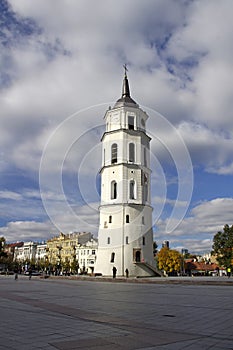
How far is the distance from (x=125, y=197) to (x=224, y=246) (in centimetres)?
2635

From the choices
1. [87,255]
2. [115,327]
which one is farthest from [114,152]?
[87,255]

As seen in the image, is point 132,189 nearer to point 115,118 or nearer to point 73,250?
point 115,118

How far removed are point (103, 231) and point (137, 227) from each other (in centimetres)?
523

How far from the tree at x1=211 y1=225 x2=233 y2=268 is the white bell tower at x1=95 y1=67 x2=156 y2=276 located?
18.1 m

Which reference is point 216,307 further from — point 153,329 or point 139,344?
point 139,344

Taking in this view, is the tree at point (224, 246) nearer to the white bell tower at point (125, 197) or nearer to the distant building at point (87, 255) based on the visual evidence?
the white bell tower at point (125, 197)

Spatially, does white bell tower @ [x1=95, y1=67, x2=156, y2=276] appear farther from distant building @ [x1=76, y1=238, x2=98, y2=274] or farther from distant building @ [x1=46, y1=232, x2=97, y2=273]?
distant building @ [x1=76, y1=238, x2=98, y2=274]

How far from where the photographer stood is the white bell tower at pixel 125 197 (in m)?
53.3

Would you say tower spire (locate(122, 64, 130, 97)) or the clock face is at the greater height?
tower spire (locate(122, 64, 130, 97))

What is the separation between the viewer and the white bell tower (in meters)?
53.3

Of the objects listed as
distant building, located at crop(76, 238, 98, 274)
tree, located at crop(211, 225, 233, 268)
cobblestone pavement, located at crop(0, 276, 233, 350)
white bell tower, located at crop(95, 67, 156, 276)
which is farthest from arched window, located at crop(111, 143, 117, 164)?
distant building, located at crop(76, 238, 98, 274)

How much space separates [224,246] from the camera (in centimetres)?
6919

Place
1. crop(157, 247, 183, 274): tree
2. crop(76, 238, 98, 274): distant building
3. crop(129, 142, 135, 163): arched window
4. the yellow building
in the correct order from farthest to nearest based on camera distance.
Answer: the yellow building
crop(76, 238, 98, 274): distant building
crop(157, 247, 183, 274): tree
crop(129, 142, 135, 163): arched window

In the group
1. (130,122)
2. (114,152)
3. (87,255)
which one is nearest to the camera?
(114,152)
